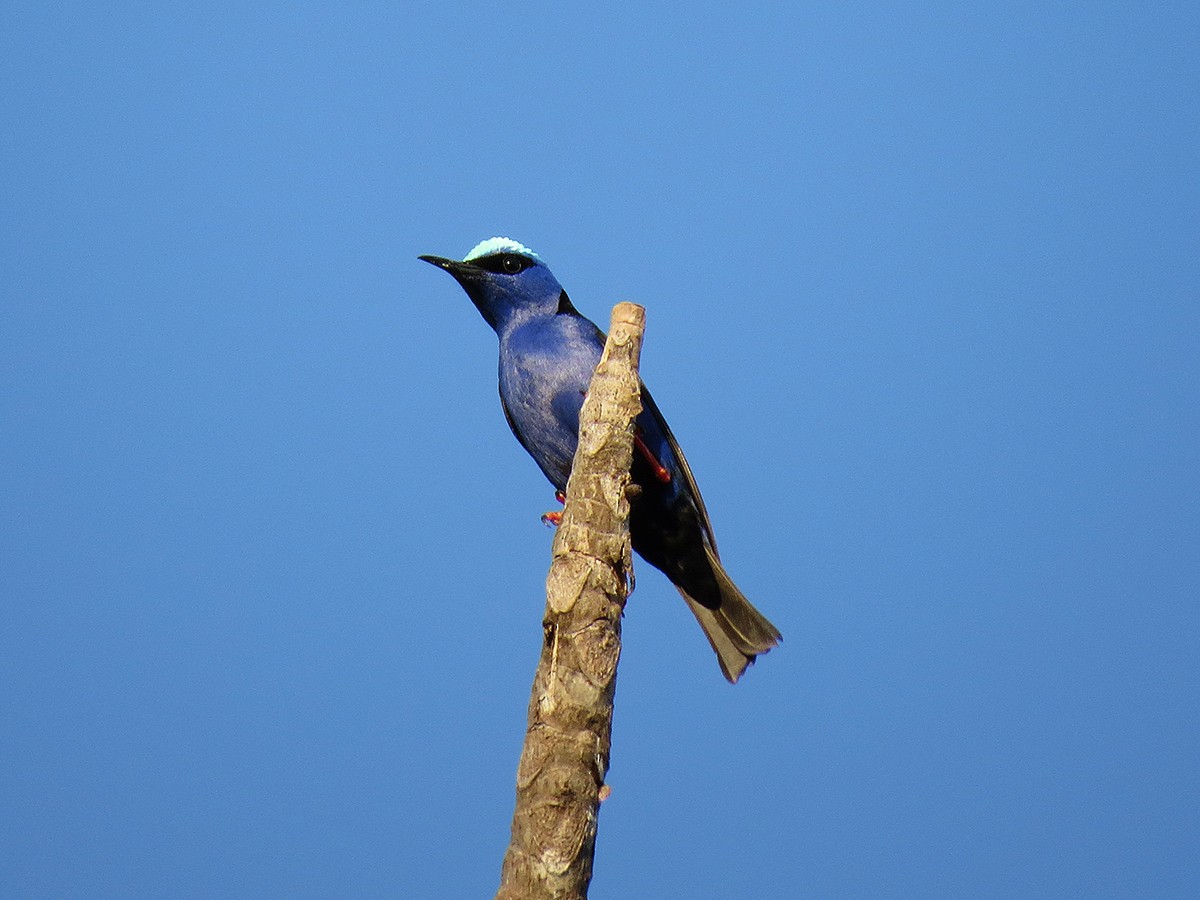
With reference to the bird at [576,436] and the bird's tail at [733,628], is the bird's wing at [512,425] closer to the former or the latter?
the bird at [576,436]

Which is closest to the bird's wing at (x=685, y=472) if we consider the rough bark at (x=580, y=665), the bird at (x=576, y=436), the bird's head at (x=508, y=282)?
the bird at (x=576, y=436)

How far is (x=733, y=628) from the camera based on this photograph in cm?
480

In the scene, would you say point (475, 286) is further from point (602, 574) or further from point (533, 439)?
point (602, 574)

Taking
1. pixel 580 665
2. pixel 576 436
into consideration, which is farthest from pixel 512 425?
pixel 580 665

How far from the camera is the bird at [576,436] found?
4.73m

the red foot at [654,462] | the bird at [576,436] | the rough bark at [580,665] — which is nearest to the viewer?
the rough bark at [580,665]

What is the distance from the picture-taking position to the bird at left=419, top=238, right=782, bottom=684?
15.5 feet

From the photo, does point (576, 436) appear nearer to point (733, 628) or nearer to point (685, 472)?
point (685, 472)

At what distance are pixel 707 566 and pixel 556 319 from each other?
1.09m

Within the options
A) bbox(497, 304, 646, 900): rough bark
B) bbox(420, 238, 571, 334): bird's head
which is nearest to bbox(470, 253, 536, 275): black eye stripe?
bbox(420, 238, 571, 334): bird's head

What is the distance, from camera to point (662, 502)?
4.72m

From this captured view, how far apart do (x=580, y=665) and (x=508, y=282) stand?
212cm

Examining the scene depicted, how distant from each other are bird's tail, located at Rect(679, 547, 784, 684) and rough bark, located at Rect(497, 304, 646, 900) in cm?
132

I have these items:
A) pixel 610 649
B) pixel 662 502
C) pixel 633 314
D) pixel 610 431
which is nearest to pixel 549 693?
pixel 610 649
